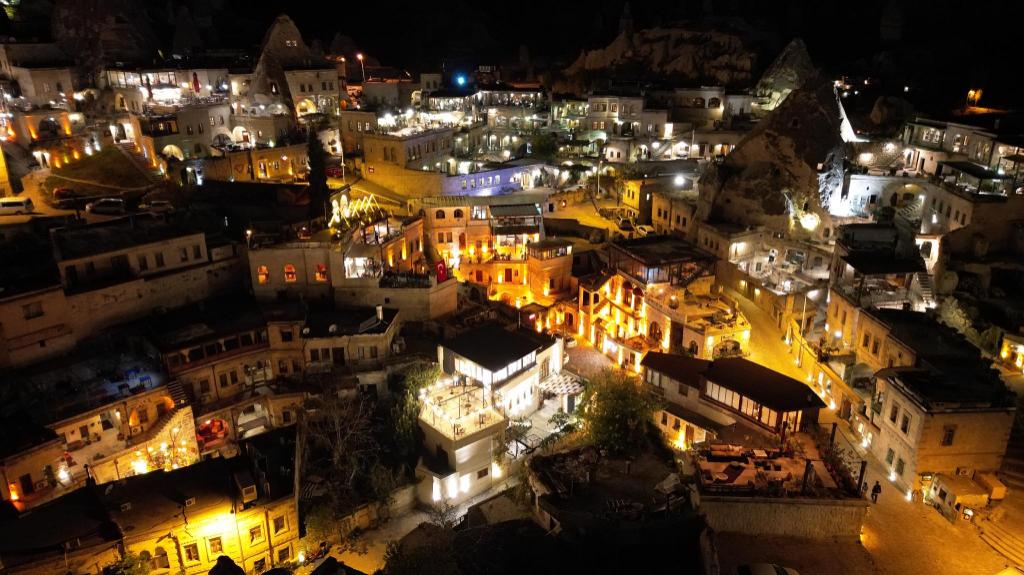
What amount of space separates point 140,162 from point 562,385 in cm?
4101

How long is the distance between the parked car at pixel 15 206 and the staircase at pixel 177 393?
23.5 m

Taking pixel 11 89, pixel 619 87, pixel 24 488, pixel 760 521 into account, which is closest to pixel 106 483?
pixel 24 488

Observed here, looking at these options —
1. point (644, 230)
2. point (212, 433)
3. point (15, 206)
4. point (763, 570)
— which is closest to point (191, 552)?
point (212, 433)

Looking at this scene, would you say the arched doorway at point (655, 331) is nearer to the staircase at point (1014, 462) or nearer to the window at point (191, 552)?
the staircase at point (1014, 462)

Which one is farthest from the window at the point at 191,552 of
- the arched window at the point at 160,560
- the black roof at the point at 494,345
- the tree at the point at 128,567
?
the black roof at the point at 494,345

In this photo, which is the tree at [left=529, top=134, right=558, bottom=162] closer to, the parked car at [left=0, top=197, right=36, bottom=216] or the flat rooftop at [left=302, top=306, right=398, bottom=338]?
the flat rooftop at [left=302, top=306, right=398, bottom=338]

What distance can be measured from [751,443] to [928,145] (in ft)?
118

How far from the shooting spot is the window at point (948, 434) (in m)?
29.0

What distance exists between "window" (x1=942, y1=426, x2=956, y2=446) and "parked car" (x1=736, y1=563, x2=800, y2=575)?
34.0 feet


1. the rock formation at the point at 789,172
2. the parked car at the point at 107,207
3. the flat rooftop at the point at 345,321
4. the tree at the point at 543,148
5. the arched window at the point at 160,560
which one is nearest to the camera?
the arched window at the point at 160,560

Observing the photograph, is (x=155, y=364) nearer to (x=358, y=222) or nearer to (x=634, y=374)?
(x=358, y=222)

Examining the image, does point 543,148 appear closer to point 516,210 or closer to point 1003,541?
point 516,210

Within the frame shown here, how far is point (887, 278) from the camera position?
3991 cm

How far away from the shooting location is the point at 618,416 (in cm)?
3400
